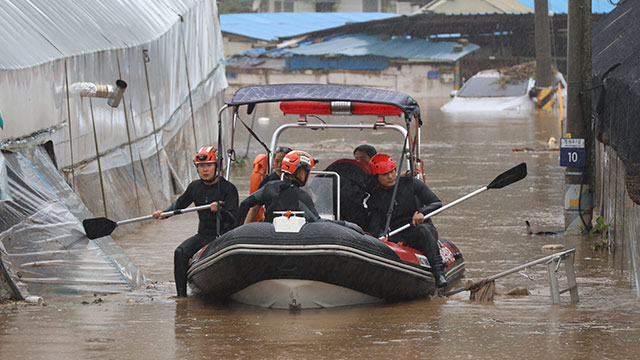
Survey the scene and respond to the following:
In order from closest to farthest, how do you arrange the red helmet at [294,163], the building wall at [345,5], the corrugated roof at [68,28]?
the red helmet at [294,163], the corrugated roof at [68,28], the building wall at [345,5]

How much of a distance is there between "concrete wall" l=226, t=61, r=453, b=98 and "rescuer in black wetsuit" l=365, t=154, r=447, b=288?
46133 mm

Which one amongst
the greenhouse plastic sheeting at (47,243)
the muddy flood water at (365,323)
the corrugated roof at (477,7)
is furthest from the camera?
the corrugated roof at (477,7)

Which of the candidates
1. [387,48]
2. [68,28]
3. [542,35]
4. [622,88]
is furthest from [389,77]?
[622,88]

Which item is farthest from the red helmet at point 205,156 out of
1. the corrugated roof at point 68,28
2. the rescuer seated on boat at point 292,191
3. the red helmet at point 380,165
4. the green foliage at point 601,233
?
the green foliage at point 601,233

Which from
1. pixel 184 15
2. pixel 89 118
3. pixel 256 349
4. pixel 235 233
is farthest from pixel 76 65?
pixel 184 15

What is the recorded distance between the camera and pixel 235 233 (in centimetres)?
881

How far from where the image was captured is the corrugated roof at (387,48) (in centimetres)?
5672

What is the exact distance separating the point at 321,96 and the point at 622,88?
9.66 feet

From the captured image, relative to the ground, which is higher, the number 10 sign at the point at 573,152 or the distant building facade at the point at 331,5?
the distant building facade at the point at 331,5

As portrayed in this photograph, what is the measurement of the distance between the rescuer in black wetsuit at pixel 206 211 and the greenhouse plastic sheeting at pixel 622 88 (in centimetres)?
382

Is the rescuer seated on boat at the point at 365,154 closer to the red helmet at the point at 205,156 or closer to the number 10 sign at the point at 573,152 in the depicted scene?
the red helmet at the point at 205,156

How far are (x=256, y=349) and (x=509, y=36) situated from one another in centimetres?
5303

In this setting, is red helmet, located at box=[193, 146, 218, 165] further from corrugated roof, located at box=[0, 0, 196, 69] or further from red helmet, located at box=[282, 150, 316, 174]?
corrugated roof, located at box=[0, 0, 196, 69]

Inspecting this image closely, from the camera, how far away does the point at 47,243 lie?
9.85 m
